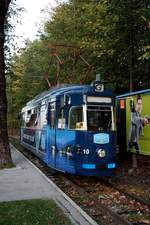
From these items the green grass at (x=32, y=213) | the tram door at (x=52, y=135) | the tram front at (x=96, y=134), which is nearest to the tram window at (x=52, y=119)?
the tram door at (x=52, y=135)

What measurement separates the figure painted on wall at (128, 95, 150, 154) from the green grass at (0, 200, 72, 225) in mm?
5955

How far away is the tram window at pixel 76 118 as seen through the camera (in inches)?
537

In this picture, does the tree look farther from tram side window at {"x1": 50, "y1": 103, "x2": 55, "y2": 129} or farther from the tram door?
tram side window at {"x1": 50, "y1": 103, "x2": 55, "y2": 129}

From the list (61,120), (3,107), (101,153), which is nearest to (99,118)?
(101,153)

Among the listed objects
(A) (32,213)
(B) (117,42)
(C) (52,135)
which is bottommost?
(A) (32,213)

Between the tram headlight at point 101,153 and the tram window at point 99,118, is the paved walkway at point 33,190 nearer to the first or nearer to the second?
the tram headlight at point 101,153

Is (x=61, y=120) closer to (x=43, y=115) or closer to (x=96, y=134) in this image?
(x=96, y=134)

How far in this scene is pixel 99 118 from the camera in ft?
45.4

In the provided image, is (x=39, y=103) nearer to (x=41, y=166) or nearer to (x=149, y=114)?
(x=41, y=166)

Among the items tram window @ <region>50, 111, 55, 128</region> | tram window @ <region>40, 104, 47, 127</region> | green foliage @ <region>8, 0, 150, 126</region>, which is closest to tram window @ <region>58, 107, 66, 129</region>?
tram window @ <region>50, 111, 55, 128</region>

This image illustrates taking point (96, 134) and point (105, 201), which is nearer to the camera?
point (105, 201)

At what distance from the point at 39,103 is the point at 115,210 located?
386 inches

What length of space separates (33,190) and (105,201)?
1923 mm

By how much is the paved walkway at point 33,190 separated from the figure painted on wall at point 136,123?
139 inches
